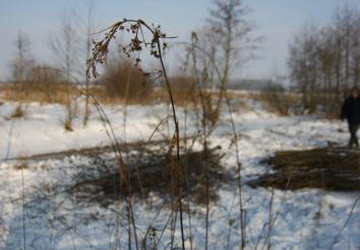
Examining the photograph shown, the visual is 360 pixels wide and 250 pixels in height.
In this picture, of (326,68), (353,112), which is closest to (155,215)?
(353,112)

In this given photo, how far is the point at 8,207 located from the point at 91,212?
57.4 inches

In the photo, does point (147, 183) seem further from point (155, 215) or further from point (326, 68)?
point (326, 68)

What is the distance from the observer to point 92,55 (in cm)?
170

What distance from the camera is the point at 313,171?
9578 millimetres

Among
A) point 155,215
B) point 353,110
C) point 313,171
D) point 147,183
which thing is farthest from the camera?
point 353,110

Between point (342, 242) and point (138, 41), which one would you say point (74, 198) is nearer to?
point (342, 242)

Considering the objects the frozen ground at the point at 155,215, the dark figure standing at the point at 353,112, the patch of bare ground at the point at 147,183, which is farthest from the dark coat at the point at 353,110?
the patch of bare ground at the point at 147,183

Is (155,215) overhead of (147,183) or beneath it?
beneath

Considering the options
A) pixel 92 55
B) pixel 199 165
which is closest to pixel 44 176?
pixel 199 165

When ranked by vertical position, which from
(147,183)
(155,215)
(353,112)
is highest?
(353,112)

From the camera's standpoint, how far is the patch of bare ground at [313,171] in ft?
28.6

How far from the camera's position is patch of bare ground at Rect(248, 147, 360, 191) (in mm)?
8711

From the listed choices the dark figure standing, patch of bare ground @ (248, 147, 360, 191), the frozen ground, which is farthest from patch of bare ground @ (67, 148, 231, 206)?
the dark figure standing

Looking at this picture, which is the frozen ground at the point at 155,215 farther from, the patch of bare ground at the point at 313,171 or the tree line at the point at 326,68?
the tree line at the point at 326,68
